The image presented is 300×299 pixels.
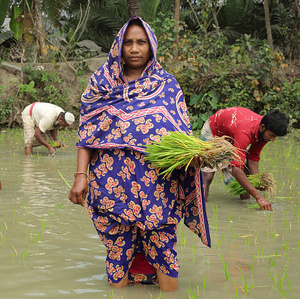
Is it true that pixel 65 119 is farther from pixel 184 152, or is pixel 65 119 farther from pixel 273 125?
pixel 184 152

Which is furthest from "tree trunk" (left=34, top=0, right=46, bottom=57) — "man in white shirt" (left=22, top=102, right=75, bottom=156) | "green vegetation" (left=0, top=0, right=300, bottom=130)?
"man in white shirt" (left=22, top=102, right=75, bottom=156)

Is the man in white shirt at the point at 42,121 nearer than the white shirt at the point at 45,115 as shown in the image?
Yes

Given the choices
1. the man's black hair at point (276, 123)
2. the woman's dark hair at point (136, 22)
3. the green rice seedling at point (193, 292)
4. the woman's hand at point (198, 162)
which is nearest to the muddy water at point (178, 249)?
the green rice seedling at point (193, 292)

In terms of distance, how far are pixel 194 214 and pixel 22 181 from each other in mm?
3973

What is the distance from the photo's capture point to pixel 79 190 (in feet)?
9.14

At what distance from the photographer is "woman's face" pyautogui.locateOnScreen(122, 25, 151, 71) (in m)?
2.82

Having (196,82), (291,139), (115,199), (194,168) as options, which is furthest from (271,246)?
(196,82)

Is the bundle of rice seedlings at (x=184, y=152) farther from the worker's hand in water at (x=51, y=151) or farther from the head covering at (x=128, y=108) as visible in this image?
the worker's hand in water at (x=51, y=151)

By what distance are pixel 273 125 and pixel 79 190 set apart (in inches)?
94.6

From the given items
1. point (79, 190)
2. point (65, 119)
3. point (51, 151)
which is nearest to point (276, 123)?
point (79, 190)

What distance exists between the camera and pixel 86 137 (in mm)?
2850

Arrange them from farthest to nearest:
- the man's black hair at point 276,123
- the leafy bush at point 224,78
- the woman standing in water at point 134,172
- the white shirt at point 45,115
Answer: the leafy bush at point 224,78, the white shirt at point 45,115, the man's black hair at point 276,123, the woman standing in water at point 134,172

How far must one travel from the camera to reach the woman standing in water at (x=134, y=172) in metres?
2.73

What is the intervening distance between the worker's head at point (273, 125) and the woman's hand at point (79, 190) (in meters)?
2.34
